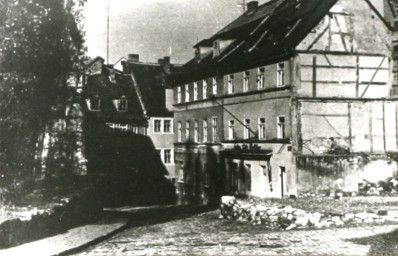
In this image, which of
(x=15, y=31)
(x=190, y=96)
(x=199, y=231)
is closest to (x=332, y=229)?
(x=199, y=231)

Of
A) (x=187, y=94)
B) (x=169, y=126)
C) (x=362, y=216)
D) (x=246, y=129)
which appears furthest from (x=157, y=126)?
(x=362, y=216)

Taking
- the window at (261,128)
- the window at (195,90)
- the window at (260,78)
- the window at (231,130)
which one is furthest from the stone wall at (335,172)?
the window at (195,90)

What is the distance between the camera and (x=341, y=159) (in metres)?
26.1

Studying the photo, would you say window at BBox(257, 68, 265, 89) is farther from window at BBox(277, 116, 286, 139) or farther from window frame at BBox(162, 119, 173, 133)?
window frame at BBox(162, 119, 173, 133)

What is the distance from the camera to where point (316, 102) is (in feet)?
88.0

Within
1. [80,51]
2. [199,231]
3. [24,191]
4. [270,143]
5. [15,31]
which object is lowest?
[199,231]

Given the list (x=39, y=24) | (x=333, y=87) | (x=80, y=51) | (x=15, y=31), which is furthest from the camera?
(x=333, y=87)

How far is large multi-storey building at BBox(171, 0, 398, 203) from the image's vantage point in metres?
26.4

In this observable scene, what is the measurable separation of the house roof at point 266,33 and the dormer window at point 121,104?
751 cm

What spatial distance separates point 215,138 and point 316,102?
10.3 m

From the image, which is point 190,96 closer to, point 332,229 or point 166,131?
point 166,131

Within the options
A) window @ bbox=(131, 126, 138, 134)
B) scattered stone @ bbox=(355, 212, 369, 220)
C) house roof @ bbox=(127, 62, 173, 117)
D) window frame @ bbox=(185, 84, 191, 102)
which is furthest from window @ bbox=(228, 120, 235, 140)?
scattered stone @ bbox=(355, 212, 369, 220)

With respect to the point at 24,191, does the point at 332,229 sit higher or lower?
lower

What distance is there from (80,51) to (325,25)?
13.5 meters
